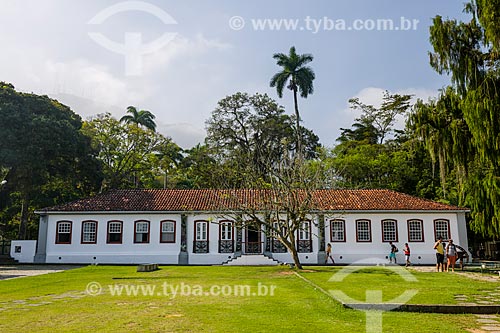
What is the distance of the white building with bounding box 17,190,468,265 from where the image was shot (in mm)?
24266

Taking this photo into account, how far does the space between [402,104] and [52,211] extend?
2822cm

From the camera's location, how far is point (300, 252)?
2452 centimetres

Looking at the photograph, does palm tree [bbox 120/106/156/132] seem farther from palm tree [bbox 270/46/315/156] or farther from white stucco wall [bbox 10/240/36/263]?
white stucco wall [bbox 10/240/36/263]

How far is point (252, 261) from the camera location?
23.4 m

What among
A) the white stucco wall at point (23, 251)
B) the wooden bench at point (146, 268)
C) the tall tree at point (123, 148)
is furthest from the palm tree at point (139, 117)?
the wooden bench at point (146, 268)

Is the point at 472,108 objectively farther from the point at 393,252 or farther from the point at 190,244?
the point at 190,244

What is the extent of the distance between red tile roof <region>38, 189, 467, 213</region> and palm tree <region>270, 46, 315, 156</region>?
42.3ft

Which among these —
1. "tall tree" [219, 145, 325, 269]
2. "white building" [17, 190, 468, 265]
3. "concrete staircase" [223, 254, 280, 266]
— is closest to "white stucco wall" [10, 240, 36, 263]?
"white building" [17, 190, 468, 265]

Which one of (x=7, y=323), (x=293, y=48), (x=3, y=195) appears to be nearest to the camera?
(x=7, y=323)

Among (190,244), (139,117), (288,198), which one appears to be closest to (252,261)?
(190,244)

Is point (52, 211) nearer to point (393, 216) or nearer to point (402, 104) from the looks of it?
point (393, 216)

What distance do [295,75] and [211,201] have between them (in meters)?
16.3

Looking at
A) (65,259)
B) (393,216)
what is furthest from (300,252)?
(65,259)

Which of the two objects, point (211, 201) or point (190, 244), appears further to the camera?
point (211, 201)
